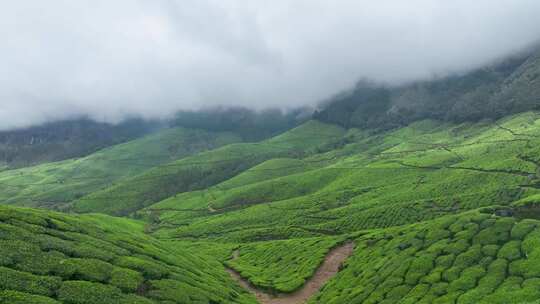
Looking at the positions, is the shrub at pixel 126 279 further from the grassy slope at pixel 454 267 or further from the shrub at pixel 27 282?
the grassy slope at pixel 454 267

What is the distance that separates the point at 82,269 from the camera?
58094mm

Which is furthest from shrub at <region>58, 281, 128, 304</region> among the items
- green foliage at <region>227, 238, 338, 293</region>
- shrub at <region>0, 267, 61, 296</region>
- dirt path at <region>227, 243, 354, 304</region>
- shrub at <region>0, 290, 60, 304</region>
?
green foliage at <region>227, 238, 338, 293</region>

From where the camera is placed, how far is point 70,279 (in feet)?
182

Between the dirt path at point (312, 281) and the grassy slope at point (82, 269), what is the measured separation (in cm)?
1233

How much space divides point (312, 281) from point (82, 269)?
5617 centimetres

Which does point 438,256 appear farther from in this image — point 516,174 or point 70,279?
point 516,174

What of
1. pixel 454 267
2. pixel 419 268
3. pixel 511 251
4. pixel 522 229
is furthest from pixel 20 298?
pixel 522 229

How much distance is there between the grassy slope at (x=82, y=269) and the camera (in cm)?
5091

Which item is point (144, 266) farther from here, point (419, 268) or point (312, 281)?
point (419, 268)

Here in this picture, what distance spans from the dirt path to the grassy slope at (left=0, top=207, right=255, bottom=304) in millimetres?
12330

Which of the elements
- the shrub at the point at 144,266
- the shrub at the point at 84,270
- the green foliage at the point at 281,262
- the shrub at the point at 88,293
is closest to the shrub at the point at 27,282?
the shrub at the point at 88,293

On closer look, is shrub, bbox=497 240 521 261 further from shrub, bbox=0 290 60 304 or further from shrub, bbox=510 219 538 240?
shrub, bbox=0 290 60 304

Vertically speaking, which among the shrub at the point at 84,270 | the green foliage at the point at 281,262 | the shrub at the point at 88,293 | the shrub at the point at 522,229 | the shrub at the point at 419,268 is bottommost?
the green foliage at the point at 281,262

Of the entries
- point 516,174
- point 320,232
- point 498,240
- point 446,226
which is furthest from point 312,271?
point 516,174
